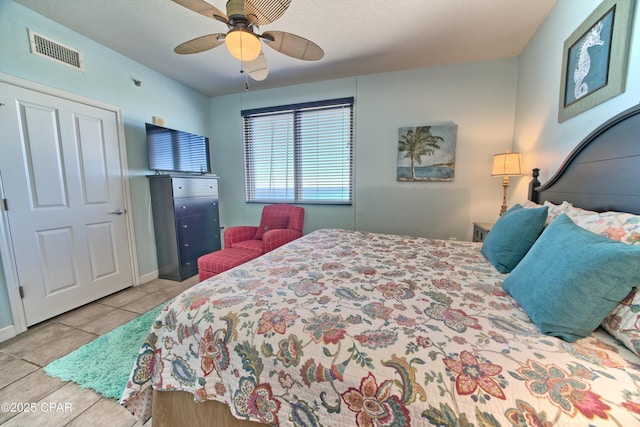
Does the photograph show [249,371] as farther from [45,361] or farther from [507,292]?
[45,361]

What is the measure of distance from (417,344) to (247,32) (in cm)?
180

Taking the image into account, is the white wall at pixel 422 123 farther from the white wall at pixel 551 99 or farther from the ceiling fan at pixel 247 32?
the ceiling fan at pixel 247 32

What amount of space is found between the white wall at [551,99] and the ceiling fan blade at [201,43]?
2313mm

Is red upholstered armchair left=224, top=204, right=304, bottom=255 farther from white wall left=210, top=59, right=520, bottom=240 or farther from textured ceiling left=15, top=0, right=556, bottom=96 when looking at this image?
textured ceiling left=15, top=0, right=556, bottom=96

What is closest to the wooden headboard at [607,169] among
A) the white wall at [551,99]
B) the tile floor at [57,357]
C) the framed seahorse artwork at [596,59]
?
the white wall at [551,99]

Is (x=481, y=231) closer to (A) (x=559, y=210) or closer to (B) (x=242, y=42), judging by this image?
(A) (x=559, y=210)

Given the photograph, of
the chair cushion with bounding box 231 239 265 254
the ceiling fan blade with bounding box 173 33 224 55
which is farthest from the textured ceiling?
the chair cushion with bounding box 231 239 265 254

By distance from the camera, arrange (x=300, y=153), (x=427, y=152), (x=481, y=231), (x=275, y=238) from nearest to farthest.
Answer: (x=481, y=231) → (x=275, y=238) → (x=427, y=152) → (x=300, y=153)

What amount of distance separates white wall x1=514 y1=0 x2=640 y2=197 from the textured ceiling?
197mm

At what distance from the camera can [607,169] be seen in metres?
1.27

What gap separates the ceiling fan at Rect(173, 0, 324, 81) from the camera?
1331mm

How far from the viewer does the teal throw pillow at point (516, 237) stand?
131cm

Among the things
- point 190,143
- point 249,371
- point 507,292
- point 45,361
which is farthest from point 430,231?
point 45,361

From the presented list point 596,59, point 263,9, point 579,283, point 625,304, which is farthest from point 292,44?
point 625,304
